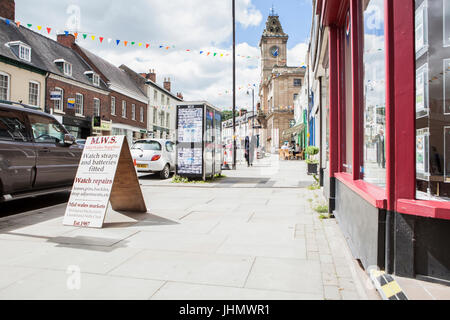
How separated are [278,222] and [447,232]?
294 centimetres

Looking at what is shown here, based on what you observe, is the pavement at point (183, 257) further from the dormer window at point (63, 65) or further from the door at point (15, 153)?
the dormer window at point (63, 65)

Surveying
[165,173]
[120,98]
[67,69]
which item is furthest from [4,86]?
[165,173]

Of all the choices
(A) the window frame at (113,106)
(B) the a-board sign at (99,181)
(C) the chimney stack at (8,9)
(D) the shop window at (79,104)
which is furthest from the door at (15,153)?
(A) the window frame at (113,106)

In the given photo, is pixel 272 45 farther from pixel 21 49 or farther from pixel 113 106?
pixel 21 49

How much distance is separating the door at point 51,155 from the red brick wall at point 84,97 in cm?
1777

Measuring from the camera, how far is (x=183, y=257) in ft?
11.5

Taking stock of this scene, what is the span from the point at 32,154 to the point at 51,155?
54 centimetres

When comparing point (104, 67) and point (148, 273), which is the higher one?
point (104, 67)

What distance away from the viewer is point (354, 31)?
12.9ft

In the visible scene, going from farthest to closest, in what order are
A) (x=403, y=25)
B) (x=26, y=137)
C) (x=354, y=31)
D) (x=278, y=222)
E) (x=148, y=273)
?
1. (x=26, y=137)
2. (x=278, y=222)
3. (x=354, y=31)
4. (x=148, y=273)
5. (x=403, y=25)

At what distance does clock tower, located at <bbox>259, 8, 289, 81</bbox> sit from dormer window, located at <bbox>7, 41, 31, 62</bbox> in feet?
158

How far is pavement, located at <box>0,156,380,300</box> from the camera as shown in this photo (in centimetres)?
266
